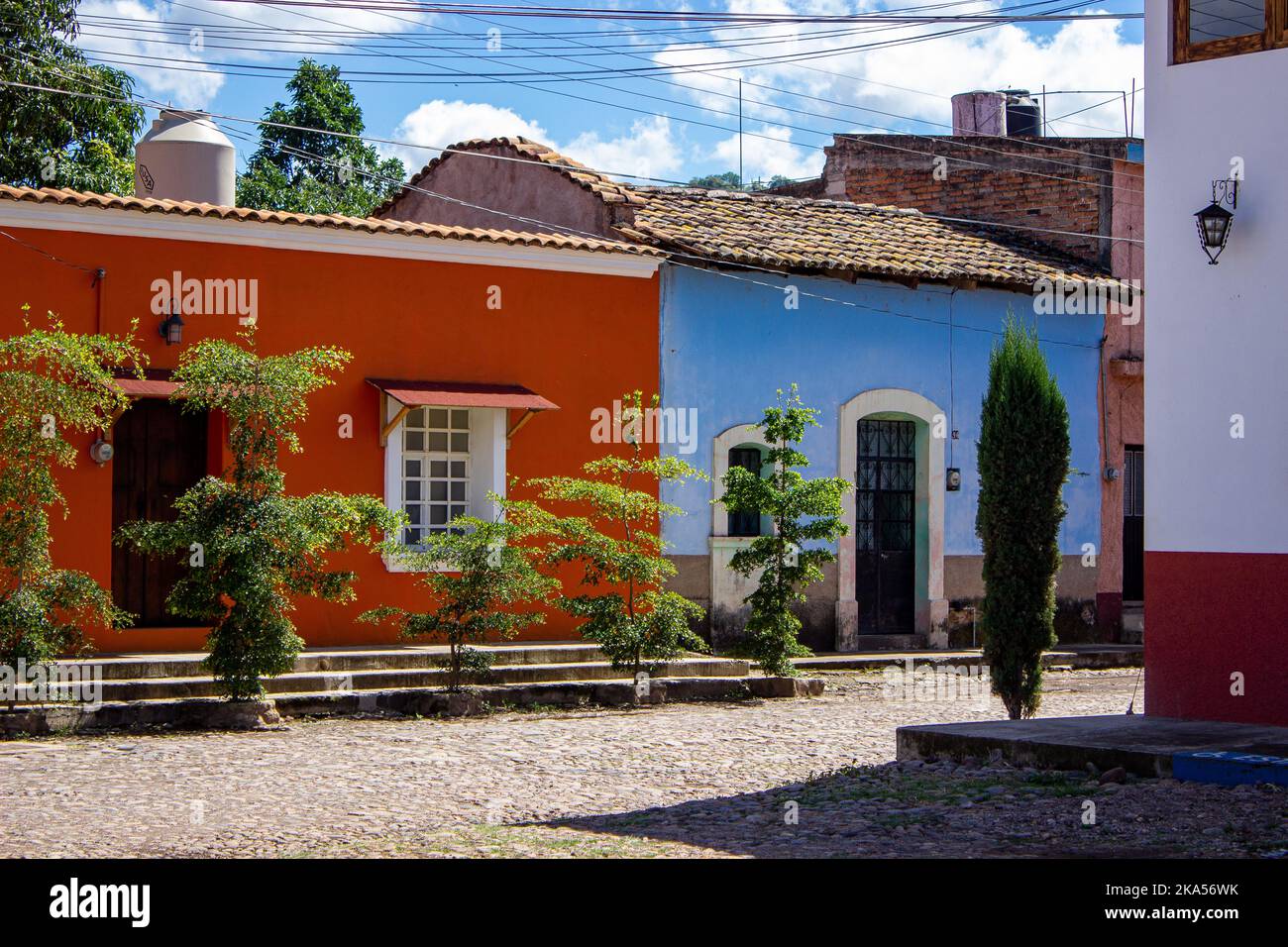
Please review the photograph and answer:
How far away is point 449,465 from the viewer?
16078 millimetres

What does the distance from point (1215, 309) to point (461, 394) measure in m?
7.21

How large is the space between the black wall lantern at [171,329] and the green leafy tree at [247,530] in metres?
1.80

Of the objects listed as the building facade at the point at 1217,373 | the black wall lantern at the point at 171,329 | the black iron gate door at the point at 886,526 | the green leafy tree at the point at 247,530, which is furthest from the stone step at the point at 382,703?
the building facade at the point at 1217,373

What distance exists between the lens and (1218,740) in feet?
31.7

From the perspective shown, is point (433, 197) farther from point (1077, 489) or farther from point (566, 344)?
point (1077, 489)

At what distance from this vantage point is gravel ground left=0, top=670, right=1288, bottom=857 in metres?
7.61

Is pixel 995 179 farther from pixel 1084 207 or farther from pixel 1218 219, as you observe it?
pixel 1218 219

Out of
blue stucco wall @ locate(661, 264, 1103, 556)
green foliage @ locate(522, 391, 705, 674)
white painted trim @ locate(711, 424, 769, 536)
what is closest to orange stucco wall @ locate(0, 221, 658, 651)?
blue stucco wall @ locate(661, 264, 1103, 556)

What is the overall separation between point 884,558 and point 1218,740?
951 cm

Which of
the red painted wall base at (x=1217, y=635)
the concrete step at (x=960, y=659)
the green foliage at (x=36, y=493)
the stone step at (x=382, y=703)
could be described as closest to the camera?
the red painted wall base at (x=1217, y=635)

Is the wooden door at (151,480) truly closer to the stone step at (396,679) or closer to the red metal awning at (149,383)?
the red metal awning at (149,383)

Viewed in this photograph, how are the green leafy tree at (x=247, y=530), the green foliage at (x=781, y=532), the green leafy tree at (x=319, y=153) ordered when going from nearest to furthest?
the green leafy tree at (x=247, y=530)
the green foliage at (x=781, y=532)
the green leafy tree at (x=319, y=153)

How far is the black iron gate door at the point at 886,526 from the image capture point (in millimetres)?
19000

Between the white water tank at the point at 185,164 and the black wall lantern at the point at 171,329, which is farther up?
the white water tank at the point at 185,164
